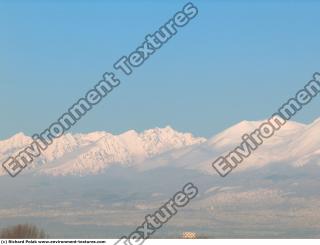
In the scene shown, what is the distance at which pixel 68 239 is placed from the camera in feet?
144

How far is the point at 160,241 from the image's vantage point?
143 feet

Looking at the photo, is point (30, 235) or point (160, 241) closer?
point (160, 241)

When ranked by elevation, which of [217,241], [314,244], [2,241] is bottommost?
[314,244]

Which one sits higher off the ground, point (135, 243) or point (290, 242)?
point (135, 243)

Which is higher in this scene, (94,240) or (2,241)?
(2,241)

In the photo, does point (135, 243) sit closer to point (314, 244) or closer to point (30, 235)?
point (314, 244)

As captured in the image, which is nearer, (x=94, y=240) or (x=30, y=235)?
(x=94, y=240)

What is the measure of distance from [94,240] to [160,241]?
3674 millimetres

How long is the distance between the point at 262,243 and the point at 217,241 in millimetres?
2444

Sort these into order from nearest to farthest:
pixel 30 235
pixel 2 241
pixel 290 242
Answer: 1. pixel 290 242
2. pixel 2 241
3. pixel 30 235

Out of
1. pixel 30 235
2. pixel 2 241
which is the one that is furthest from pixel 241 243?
pixel 30 235

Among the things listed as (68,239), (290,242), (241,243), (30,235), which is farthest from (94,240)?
(30,235)

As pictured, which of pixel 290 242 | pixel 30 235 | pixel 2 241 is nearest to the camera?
pixel 290 242

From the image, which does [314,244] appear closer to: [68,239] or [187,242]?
[187,242]
